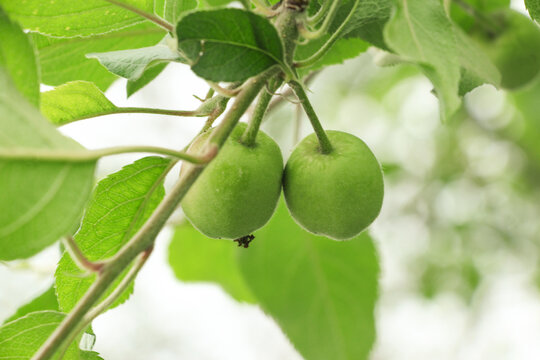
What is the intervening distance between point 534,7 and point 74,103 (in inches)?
28.8

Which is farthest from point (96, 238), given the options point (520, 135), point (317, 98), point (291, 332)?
point (317, 98)

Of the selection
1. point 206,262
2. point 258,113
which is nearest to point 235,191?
point 258,113

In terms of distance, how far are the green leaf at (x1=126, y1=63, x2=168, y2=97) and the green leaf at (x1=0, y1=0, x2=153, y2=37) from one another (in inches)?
3.6

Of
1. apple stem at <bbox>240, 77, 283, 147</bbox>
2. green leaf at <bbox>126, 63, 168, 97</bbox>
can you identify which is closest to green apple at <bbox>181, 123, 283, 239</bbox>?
apple stem at <bbox>240, 77, 283, 147</bbox>

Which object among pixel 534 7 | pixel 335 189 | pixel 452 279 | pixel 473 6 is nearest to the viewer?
pixel 335 189

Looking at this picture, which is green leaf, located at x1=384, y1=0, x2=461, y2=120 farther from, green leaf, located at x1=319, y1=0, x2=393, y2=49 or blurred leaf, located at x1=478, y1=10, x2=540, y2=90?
blurred leaf, located at x1=478, y1=10, x2=540, y2=90

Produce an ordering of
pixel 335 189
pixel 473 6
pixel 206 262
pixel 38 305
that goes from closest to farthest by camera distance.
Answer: pixel 335 189, pixel 38 305, pixel 473 6, pixel 206 262

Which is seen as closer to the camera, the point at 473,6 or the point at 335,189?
the point at 335,189

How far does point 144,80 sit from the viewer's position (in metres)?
1.07

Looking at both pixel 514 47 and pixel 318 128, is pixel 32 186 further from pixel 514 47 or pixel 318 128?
pixel 514 47

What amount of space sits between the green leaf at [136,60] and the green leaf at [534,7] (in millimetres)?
550

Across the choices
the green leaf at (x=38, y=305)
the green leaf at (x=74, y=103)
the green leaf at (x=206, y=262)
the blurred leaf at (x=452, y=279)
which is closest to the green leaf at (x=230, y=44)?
the green leaf at (x=74, y=103)

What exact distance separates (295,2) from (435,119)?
315 centimetres

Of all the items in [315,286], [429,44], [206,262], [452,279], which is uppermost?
[429,44]
